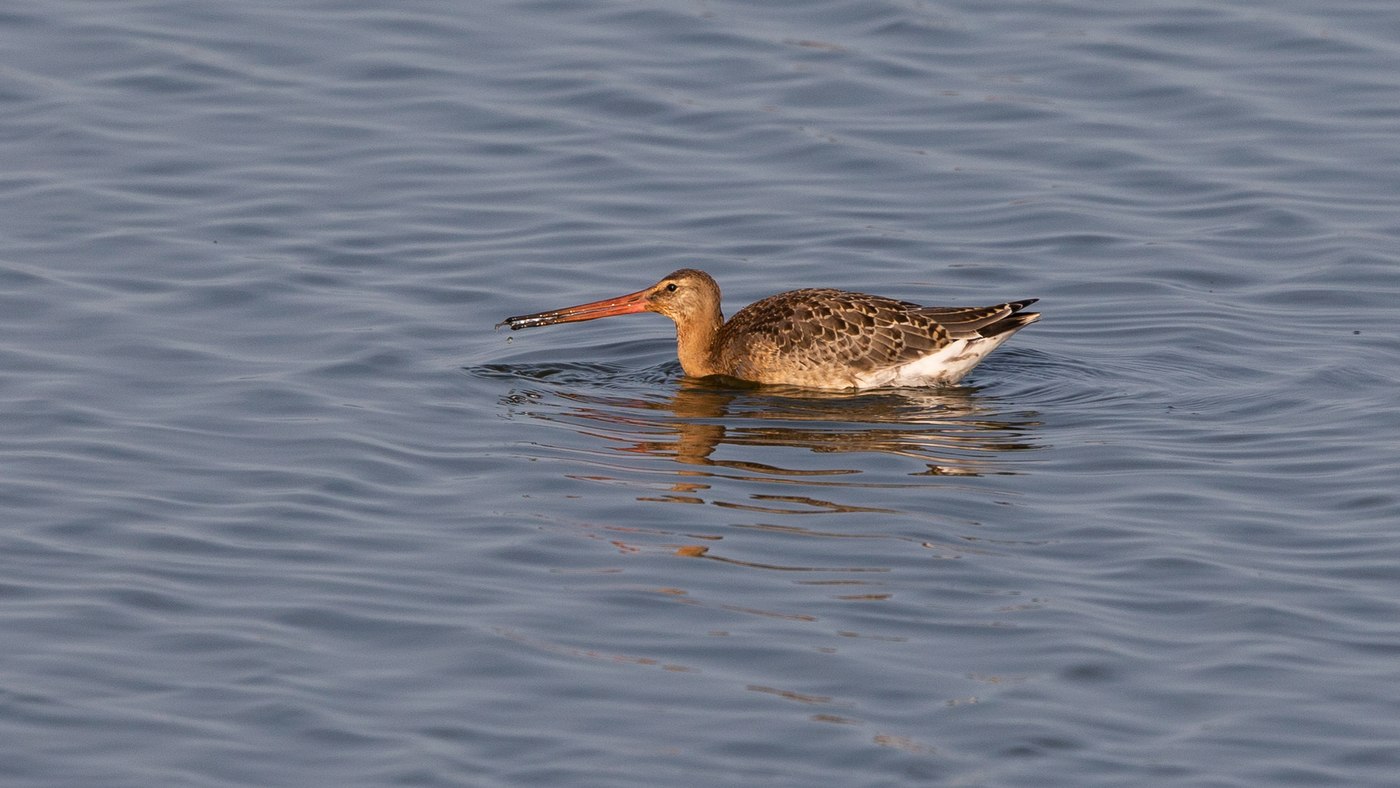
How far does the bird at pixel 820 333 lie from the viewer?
1395 cm

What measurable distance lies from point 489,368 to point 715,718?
5.79m

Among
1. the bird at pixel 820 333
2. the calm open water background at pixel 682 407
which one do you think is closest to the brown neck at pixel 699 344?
the bird at pixel 820 333

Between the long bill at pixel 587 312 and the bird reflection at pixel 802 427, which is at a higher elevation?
the long bill at pixel 587 312

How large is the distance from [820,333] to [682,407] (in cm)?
106

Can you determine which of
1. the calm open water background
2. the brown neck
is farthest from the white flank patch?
the brown neck

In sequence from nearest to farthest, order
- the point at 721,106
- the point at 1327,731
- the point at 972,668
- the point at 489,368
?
1. the point at 1327,731
2. the point at 972,668
3. the point at 489,368
4. the point at 721,106

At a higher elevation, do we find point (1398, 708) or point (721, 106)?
point (721, 106)

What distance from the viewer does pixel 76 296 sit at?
48.8 ft

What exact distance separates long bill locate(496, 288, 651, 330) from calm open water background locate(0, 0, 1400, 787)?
11.7 inches

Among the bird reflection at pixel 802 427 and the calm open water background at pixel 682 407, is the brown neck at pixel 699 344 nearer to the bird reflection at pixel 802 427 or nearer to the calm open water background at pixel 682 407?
the bird reflection at pixel 802 427

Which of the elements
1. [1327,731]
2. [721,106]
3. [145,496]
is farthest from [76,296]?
[1327,731]

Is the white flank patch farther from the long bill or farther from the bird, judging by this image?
the long bill

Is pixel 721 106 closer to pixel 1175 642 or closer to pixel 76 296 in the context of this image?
pixel 76 296

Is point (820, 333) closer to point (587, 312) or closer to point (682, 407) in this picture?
point (682, 407)
